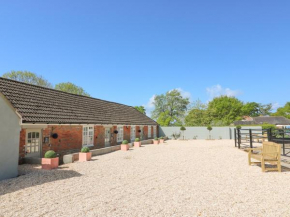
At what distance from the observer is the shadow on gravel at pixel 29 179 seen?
248 inches

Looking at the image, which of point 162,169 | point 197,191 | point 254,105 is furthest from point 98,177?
Result: point 254,105

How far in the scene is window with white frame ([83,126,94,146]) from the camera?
14797 millimetres

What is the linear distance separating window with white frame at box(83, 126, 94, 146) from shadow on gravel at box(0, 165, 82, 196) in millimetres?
5815

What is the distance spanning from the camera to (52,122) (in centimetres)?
1157

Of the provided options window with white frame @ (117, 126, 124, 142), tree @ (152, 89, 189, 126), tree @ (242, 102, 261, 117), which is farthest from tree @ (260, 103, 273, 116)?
window with white frame @ (117, 126, 124, 142)

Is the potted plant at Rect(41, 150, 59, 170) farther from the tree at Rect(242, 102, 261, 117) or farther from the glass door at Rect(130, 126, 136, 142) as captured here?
the tree at Rect(242, 102, 261, 117)

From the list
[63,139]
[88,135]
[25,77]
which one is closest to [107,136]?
[88,135]

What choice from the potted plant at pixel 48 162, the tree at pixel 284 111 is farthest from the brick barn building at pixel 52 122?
the tree at pixel 284 111

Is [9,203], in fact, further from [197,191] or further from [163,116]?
[163,116]

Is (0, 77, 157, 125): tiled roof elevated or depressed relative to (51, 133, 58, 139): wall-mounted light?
elevated

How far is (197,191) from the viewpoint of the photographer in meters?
6.02

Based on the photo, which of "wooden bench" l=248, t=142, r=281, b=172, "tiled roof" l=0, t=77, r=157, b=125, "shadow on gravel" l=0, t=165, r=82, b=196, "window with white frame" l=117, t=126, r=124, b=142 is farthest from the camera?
"window with white frame" l=117, t=126, r=124, b=142

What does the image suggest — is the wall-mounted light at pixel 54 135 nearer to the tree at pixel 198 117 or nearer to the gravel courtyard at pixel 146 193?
the gravel courtyard at pixel 146 193

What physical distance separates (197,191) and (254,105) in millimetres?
84568
